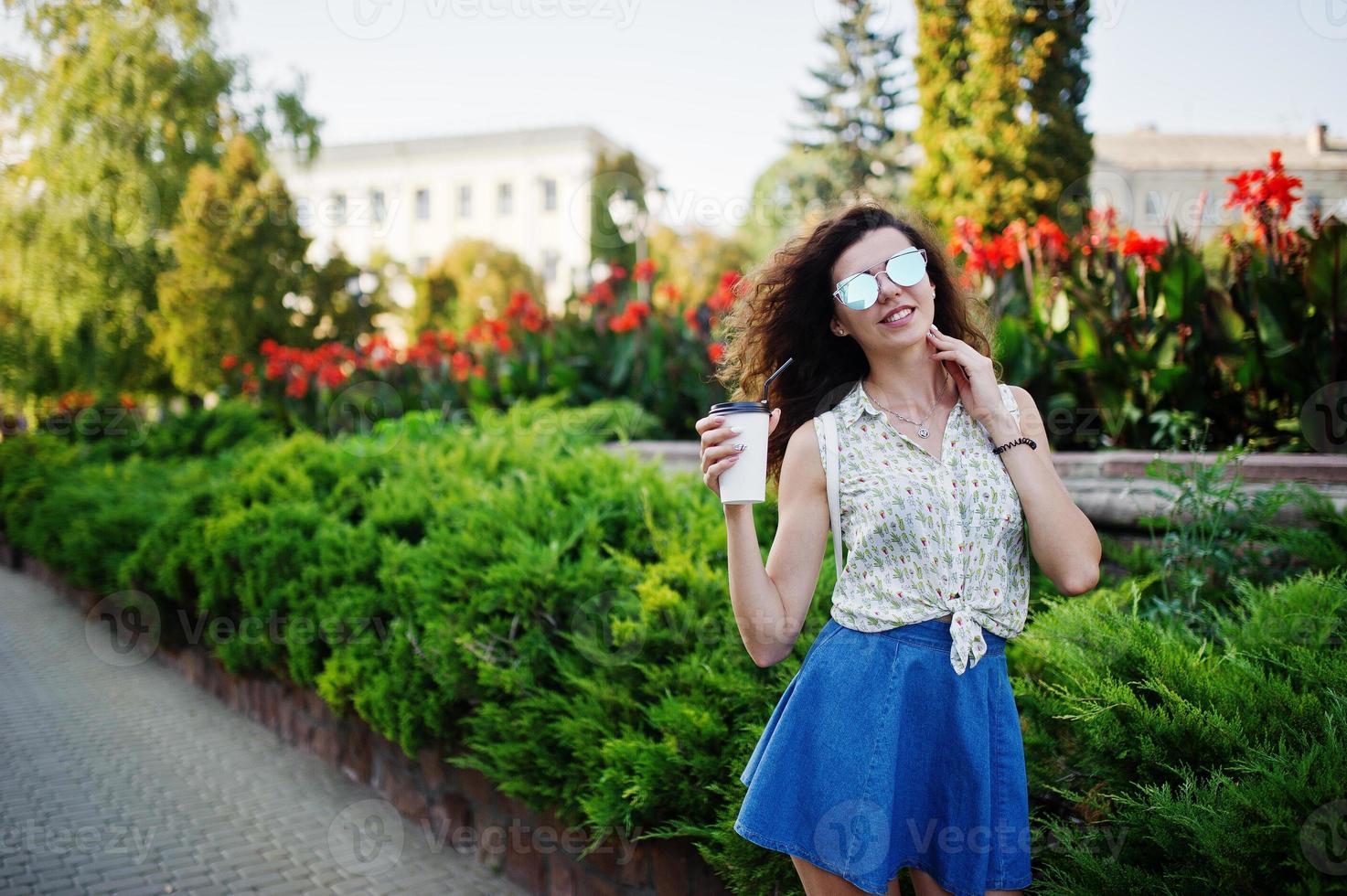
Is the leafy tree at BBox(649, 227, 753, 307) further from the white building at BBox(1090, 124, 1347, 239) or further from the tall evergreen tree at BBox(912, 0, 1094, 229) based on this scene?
the tall evergreen tree at BBox(912, 0, 1094, 229)

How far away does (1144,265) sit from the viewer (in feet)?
15.6

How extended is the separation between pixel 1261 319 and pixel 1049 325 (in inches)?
44.5

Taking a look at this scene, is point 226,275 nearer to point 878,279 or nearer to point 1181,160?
point 878,279

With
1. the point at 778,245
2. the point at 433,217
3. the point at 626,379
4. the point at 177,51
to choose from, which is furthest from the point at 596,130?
the point at 778,245

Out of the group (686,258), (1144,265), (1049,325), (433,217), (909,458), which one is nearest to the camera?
(909,458)

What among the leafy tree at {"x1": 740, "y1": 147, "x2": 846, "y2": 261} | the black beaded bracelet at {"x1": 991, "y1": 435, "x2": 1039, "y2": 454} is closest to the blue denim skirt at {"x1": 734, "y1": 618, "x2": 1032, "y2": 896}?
the black beaded bracelet at {"x1": 991, "y1": 435, "x2": 1039, "y2": 454}

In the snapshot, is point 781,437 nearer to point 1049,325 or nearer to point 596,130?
point 1049,325

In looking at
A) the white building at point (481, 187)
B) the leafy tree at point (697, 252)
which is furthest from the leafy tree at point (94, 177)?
the white building at point (481, 187)

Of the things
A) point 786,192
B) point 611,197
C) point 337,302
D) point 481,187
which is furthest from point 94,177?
point 481,187

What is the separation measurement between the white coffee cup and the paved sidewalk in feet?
8.06

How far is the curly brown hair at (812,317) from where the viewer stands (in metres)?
2.10

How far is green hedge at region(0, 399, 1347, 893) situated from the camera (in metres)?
1.88

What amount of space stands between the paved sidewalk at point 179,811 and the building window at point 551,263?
35950mm

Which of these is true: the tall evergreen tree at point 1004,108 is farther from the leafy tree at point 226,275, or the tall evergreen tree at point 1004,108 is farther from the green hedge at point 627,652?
the leafy tree at point 226,275
